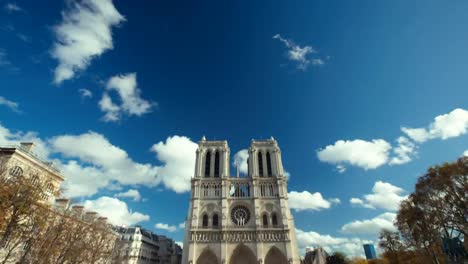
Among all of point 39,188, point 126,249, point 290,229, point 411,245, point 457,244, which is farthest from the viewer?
point 126,249

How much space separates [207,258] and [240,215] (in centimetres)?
932

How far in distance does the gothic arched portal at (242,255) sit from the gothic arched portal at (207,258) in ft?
9.77

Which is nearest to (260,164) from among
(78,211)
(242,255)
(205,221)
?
(205,221)

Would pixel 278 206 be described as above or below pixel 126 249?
above

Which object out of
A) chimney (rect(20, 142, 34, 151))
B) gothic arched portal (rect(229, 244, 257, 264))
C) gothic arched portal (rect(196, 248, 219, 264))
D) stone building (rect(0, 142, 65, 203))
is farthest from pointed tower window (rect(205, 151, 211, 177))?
chimney (rect(20, 142, 34, 151))

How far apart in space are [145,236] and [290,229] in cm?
3360

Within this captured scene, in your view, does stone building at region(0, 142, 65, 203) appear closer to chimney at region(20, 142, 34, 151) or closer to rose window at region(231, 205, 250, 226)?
chimney at region(20, 142, 34, 151)

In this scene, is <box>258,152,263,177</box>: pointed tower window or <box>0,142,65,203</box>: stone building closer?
<box>0,142,65,203</box>: stone building

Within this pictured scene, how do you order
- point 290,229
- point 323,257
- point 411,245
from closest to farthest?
point 411,245 → point 290,229 → point 323,257

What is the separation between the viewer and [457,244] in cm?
1875

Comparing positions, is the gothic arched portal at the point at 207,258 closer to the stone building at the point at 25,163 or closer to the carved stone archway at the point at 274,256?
the carved stone archway at the point at 274,256

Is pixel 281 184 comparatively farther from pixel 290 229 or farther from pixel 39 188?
A: pixel 39 188

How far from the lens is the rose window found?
43.8m

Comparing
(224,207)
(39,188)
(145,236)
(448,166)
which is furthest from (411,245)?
(145,236)
